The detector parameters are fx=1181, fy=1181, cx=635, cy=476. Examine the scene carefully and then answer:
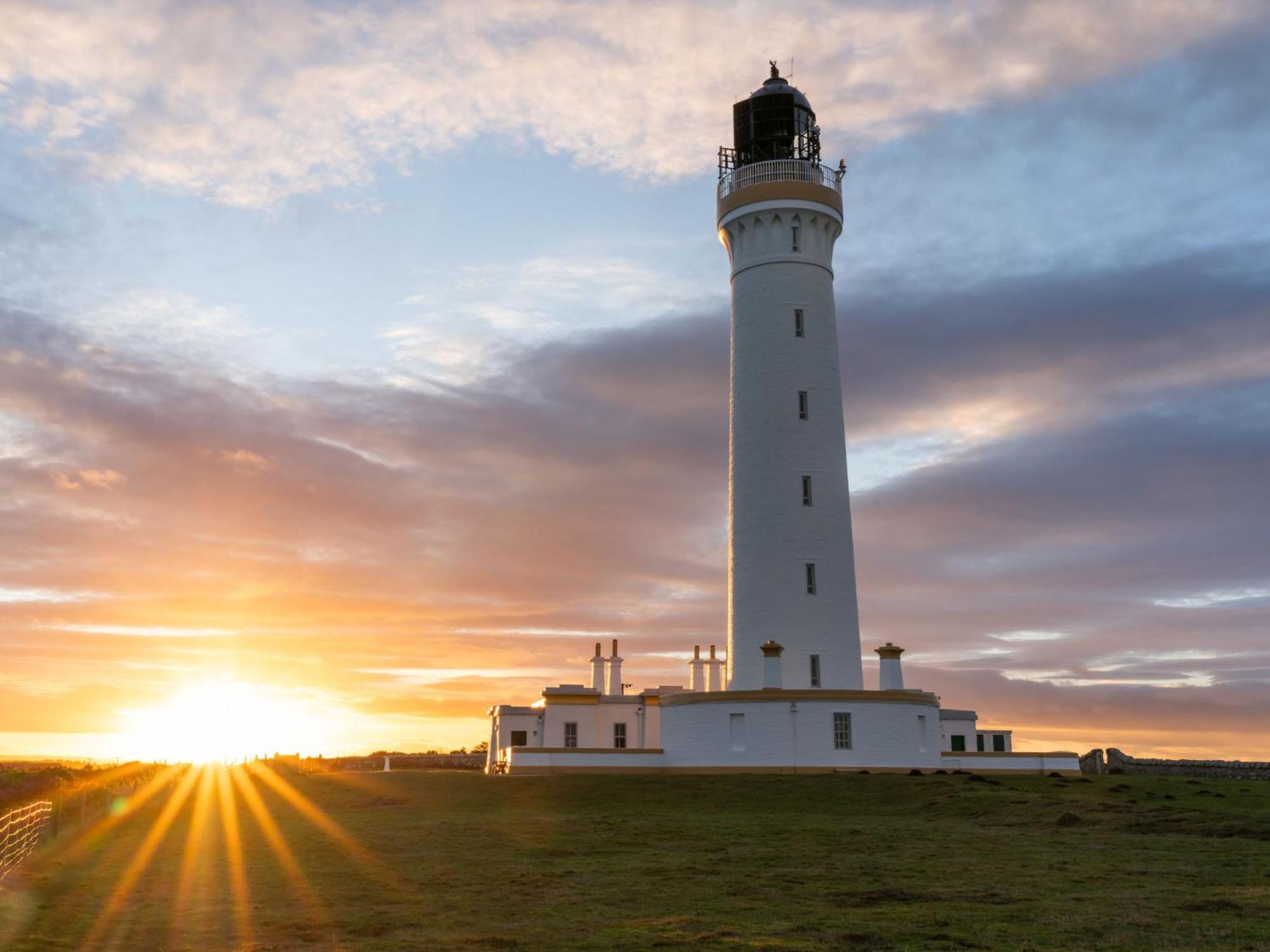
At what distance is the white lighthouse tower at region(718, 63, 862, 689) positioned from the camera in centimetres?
4616

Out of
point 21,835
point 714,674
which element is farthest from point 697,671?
point 21,835

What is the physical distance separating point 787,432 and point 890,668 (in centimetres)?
1022

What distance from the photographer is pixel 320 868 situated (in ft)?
76.1

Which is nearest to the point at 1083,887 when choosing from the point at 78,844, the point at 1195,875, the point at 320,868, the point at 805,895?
the point at 1195,875

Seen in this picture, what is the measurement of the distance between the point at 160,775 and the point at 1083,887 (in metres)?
57.0

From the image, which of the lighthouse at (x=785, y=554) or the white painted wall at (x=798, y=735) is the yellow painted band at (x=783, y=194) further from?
the white painted wall at (x=798, y=735)

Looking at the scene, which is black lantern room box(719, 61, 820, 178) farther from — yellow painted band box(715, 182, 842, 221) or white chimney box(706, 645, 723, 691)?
white chimney box(706, 645, 723, 691)

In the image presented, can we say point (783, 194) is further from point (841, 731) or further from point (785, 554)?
point (841, 731)

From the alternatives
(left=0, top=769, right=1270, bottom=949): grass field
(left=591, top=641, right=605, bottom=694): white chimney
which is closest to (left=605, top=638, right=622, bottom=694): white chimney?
(left=591, top=641, right=605, bottom=694): white chimney

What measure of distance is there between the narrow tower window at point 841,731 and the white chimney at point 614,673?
16409 millimetres

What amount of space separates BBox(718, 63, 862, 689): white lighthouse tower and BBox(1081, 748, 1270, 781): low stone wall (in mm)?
16133

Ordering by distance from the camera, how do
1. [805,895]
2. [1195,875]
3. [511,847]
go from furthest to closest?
[511,847], [1195,875], [805,895]

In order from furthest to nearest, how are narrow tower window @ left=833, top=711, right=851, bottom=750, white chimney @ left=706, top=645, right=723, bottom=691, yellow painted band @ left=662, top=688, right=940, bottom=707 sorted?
white chimney @ left=706, top=645, right=723, bottom=691 < yellow painted band @ left=662, top=688, right=940, bottom=707 < narrow tower window @ left=833, top=711, right=851, bottom=750

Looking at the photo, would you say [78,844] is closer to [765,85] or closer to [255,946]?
[255,946]
